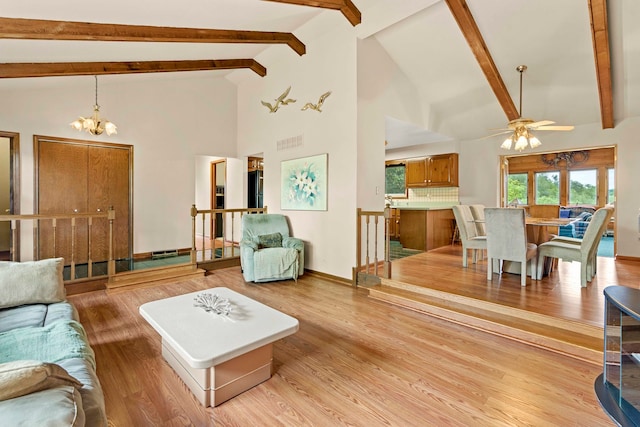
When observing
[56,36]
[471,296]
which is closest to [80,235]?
[56,36]

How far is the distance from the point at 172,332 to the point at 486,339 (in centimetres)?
252

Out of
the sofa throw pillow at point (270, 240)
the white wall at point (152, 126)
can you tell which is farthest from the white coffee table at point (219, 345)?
the white wall at point (152, 126)

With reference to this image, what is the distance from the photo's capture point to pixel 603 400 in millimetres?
1688

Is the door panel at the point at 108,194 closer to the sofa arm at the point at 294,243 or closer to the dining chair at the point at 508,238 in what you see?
the sofa arm at the point at 294,243

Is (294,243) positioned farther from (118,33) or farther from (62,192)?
(62,192)

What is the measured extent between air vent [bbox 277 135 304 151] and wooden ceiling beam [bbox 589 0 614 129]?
3841 millimetres

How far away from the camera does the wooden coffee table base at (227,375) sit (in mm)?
1770

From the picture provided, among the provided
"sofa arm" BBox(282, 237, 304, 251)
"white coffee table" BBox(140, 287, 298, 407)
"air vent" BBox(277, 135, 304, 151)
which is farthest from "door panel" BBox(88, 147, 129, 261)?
"white coffee table" BBox(140, 287, 298, 407)

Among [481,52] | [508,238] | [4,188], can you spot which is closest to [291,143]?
[481,52]

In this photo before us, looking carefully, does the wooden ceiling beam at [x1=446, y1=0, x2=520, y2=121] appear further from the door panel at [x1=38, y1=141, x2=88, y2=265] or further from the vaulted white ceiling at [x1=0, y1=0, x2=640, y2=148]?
the door panel at [x1=38, y1=141, x2=88, y2=265]

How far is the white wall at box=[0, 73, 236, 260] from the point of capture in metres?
4.48

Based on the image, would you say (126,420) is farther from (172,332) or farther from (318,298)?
(318,298)

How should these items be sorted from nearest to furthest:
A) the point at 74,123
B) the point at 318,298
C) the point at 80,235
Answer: the point at 318,298 → the point at 74,123 → the point at 80,235

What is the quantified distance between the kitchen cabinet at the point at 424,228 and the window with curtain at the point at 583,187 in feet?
17.9
